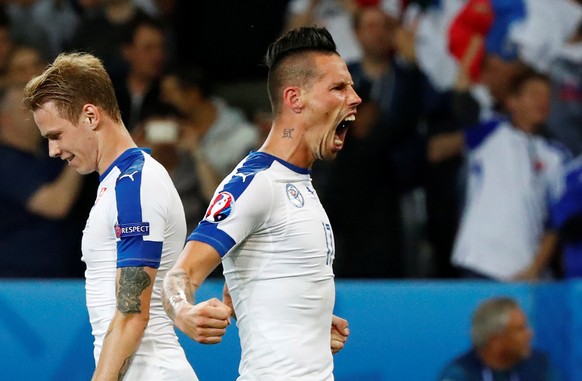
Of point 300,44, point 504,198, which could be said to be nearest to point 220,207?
point 300,44

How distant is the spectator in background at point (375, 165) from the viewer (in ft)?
20.3

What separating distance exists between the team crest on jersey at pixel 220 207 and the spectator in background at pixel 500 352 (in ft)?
8.74

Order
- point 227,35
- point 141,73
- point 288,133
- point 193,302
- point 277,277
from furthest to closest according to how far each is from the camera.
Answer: point 227,35 → point 141,73 → point 288,133 → point 277,277 → point 193,302

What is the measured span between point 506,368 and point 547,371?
0.73 feet

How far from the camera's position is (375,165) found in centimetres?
626

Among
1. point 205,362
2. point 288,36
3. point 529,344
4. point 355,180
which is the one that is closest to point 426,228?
point 355,180

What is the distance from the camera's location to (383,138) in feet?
20.8

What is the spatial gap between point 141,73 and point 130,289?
11.3 feet

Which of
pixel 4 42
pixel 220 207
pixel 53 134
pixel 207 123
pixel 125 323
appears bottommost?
pixel 125 323

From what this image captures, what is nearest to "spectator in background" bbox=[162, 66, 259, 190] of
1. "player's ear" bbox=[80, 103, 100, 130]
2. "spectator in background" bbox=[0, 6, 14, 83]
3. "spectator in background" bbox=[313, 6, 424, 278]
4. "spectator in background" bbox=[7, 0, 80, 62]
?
"spectator in background" bbox=[313, 6, 424, 278]

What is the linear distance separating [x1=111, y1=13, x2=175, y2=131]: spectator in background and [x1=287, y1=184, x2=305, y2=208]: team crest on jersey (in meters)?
3.20

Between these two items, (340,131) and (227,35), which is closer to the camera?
(340,131)

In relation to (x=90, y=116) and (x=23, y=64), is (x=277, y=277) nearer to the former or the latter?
(x=90, y=116)

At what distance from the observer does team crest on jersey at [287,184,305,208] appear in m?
3.23
